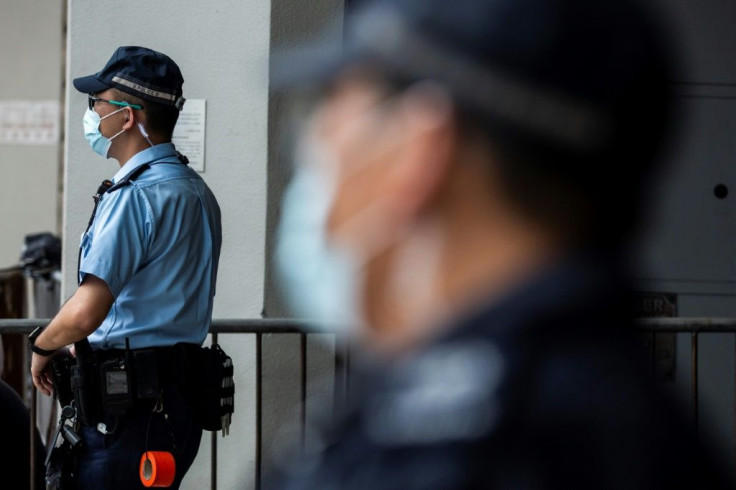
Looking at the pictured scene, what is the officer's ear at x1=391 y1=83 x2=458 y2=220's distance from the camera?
1072mm

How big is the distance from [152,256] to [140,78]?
1.95 feet

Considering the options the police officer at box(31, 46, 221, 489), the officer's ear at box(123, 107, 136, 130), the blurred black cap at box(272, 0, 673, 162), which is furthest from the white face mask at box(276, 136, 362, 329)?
the officer's ear at box(123, 107, 136, 130)

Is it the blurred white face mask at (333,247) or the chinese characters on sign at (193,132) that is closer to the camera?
the blurred white face mask at (333,247)

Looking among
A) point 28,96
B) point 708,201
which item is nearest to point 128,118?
point 708,201

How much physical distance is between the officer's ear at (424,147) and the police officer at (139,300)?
2.42 metres

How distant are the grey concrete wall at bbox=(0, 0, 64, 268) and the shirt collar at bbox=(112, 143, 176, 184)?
627cm

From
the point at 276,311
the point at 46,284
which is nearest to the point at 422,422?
the point at 276,311

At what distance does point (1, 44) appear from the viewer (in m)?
9.72

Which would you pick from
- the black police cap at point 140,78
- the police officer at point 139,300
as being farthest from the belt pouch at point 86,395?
the black police cap at point 140,78

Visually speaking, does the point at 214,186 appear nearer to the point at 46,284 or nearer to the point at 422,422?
the point at 46,284

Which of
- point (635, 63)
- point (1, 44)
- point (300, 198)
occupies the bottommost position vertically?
point (300, 198)

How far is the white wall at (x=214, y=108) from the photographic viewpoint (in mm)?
5695

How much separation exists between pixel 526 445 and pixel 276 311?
14.9 ft

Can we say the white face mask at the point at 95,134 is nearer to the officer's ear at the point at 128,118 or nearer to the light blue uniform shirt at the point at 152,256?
the officer's ear at the point at 128,118
